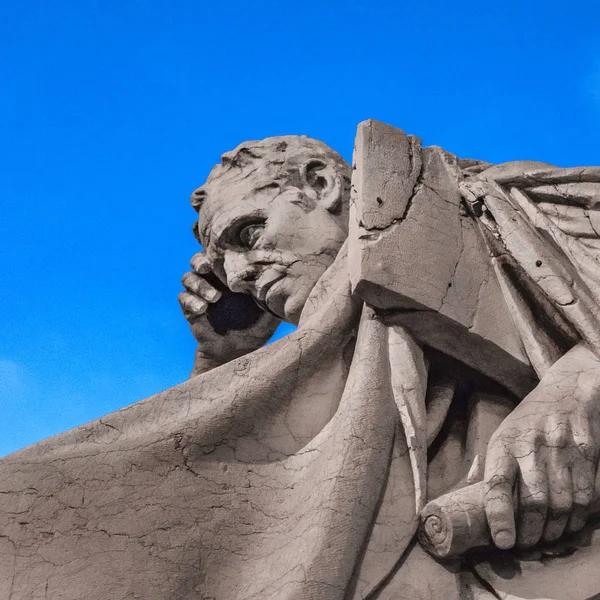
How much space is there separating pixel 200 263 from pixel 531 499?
163cm

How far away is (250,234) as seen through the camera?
129 inches

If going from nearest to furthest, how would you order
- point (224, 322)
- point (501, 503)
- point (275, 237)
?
point (501, 503), point (275, 237), point (224, 322)

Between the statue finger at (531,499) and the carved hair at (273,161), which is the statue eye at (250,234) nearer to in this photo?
the carved hair at (273,161)

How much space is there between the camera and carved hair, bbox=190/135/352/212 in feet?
11.0

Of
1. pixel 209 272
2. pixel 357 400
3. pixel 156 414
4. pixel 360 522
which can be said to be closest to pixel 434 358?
pixel 357 400

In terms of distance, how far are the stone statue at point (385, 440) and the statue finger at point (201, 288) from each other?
540 mm

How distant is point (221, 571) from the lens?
2516mm

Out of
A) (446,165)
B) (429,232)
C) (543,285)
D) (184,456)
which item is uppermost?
(446,165)

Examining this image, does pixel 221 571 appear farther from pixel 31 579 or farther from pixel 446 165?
pixel 446 165

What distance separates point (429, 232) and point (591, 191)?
0.47 meters

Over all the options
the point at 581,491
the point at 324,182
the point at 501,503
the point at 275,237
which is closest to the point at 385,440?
the point at 501,503

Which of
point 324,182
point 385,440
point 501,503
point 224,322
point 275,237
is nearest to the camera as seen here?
point 501,503

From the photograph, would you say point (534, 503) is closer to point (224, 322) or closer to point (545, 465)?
point (545, 465)

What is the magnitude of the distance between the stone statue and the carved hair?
0.35 metres
